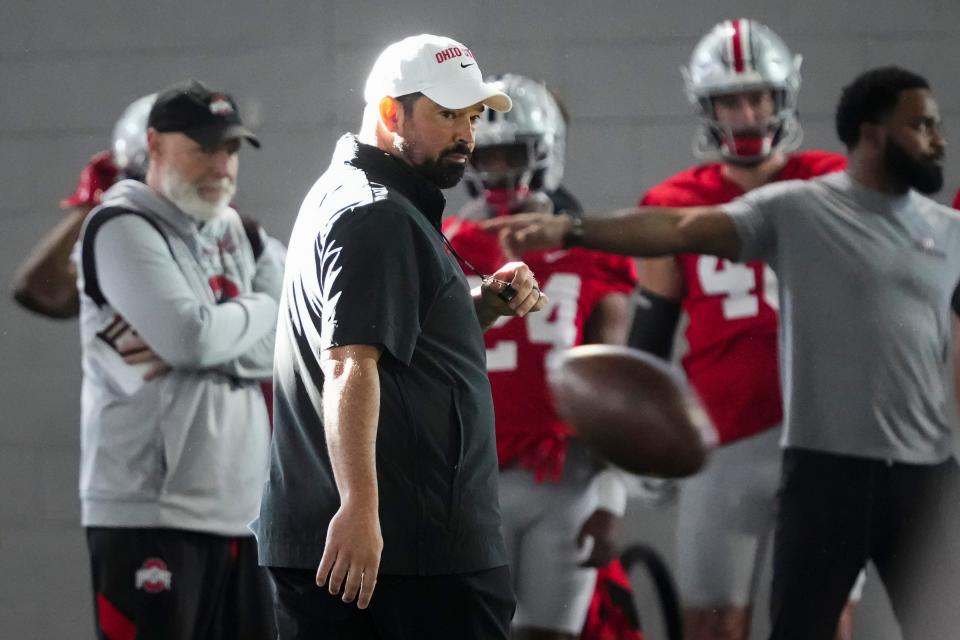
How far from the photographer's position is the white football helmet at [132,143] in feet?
11.1

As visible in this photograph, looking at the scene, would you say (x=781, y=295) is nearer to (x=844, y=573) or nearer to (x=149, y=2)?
(x=844, y=573)

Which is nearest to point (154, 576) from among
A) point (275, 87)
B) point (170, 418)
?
point (170, 418)

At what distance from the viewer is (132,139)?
3.44m

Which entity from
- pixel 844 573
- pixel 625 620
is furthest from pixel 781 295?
pixel 625 620

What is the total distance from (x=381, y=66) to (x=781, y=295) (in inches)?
45.4

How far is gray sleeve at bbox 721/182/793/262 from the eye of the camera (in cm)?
293

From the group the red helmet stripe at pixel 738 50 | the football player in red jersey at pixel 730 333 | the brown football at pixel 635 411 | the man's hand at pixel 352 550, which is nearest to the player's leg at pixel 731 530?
the football player in red jersey at pixel 730 333

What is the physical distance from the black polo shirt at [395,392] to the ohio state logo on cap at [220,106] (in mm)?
1079

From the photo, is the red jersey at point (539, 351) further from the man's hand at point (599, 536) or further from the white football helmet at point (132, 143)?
the white football helmet at point (132, 143)

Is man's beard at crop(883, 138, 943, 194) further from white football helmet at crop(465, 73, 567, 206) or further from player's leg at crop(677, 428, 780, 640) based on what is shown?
white football helmet at crop(465, 73, 567, 206)

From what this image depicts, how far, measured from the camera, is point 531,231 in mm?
2875

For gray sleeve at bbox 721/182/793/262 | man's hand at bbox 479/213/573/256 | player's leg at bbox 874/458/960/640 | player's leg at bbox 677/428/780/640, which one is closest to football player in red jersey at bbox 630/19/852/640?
player's leg at bbox 677/428/780/640

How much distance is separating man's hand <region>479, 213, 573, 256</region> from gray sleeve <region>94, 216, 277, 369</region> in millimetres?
505

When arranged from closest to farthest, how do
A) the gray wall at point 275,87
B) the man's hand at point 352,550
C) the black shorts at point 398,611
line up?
1. the man's hand at point 352,550
2. the black shorts at point 398,611
3. the gray wall at point 275,87
